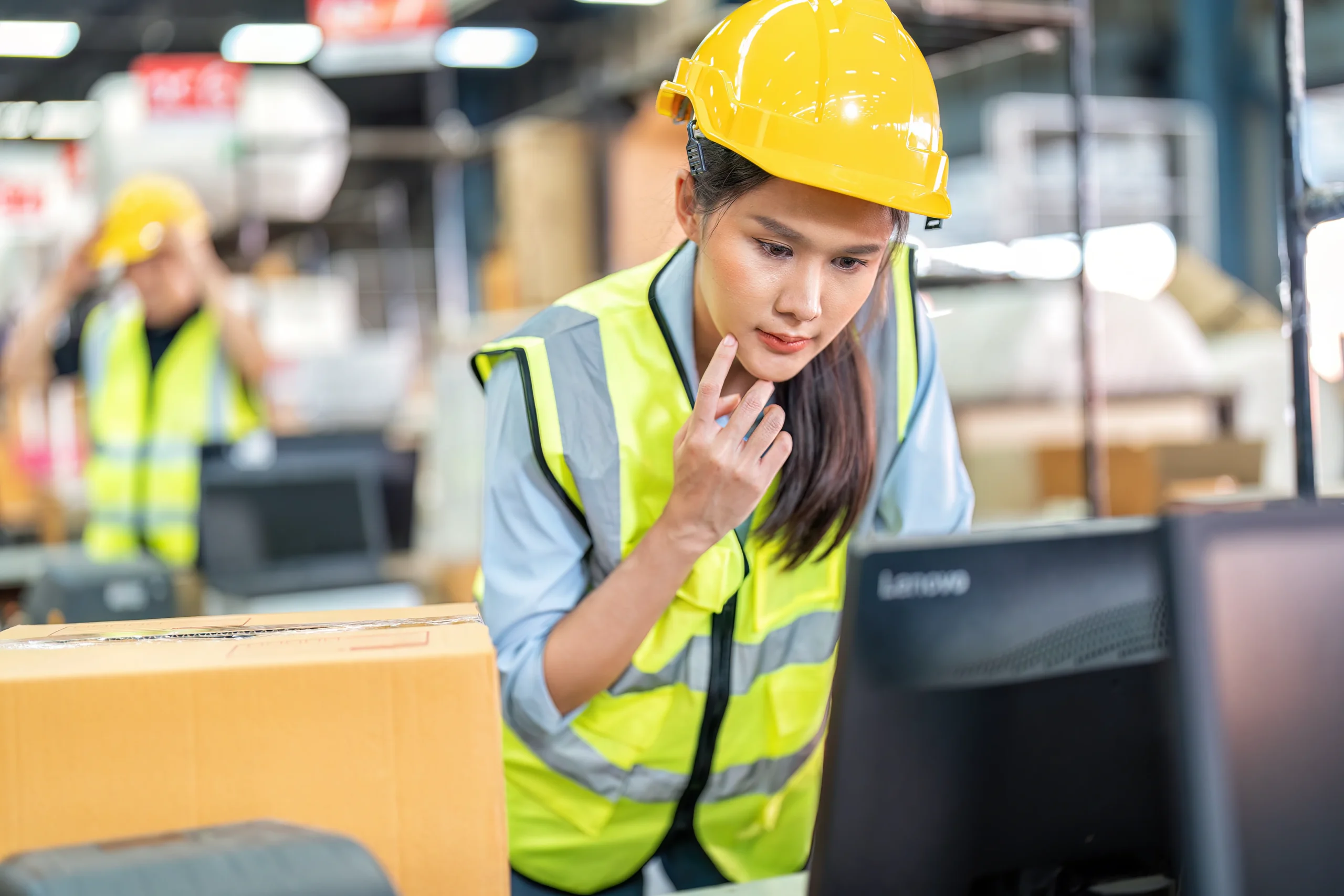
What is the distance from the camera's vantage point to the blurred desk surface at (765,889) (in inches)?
48.7

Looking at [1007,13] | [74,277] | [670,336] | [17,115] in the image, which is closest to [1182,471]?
[1007,13]

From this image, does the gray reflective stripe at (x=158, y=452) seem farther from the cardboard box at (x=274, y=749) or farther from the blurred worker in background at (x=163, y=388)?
the cardboard box at (x=274, y=749)

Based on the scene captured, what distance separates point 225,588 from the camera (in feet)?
11.4

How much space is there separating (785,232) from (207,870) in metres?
0.73

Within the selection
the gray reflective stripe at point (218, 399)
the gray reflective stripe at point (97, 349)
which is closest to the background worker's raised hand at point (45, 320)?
the gray reflective stripe at point (97, 349)

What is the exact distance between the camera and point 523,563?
4.28ft

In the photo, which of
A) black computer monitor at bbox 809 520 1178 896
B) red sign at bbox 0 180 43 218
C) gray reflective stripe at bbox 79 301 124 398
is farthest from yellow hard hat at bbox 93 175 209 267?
red sign at bbox 0 180 43 218

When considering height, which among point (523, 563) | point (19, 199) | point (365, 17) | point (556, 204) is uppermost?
point (19, 199)

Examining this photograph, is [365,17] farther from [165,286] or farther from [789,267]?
[789,267]

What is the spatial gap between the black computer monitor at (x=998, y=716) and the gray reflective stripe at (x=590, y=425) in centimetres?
51

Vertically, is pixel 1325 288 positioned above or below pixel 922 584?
above

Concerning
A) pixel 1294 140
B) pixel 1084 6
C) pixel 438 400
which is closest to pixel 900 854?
pixel 1294 140

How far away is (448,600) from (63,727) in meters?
2.83

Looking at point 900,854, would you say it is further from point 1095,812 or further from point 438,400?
point 438,400
